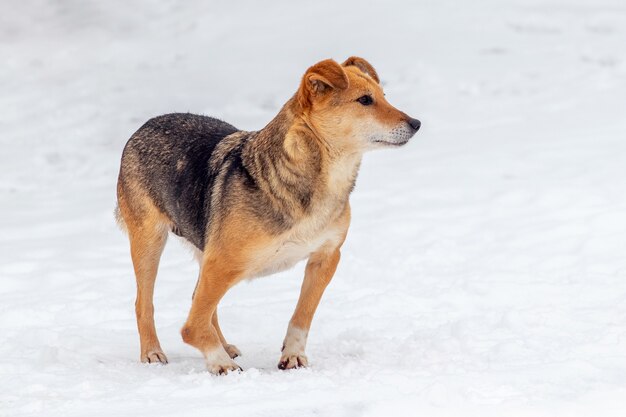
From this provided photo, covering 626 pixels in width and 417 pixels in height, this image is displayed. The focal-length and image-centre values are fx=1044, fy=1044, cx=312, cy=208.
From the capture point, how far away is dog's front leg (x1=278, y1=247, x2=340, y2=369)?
21.3 feet

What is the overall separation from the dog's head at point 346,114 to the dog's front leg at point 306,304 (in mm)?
771

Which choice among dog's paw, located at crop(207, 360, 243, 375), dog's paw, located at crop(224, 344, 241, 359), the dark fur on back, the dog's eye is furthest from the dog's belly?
dog's paw, located at crop(224, 344, 241, 359)

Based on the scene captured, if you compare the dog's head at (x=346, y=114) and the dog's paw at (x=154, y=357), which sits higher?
the dog's head at (x=346, y=114)

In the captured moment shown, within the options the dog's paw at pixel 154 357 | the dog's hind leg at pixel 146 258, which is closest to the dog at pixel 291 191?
the dog's hind leg at pixel 146 258

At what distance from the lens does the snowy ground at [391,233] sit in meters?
5.72

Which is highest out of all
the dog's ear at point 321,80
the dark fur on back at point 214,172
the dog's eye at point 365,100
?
the dog's ear at point 321,80

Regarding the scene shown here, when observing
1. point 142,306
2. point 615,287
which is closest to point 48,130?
point 142,306

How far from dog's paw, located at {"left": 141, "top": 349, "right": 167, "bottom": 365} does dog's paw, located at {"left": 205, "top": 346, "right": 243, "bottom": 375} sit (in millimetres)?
724

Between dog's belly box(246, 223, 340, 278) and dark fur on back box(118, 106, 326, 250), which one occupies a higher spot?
dark fur on back box(118, 106, 326, 250)

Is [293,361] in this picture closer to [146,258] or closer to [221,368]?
[221,368]

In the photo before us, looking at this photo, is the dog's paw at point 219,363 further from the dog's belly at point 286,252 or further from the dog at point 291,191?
the dog's belly at point 286,252

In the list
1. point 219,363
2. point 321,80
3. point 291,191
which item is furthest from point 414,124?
point 219,363

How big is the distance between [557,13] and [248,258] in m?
15.2

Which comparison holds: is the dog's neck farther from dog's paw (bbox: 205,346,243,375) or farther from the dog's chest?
dog's paw (bbox: 205,346,243,375)
